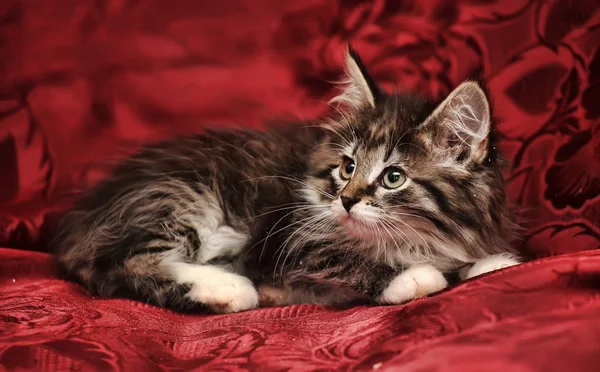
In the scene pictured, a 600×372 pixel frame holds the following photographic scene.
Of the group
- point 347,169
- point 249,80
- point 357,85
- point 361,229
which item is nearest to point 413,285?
point 361,229

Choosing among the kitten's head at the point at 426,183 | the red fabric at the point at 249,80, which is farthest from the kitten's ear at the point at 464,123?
the red fabric at the point at 249,80

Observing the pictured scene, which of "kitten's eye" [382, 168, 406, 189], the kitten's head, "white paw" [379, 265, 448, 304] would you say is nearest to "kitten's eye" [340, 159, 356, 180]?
the kitten's head

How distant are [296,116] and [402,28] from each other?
44cm

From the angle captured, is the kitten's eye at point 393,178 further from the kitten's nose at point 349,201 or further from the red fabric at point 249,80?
the red fabric at point 249,80

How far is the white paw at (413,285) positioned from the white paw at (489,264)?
95 mm

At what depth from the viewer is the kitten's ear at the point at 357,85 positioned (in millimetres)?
1571

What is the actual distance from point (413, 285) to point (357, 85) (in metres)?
0.57

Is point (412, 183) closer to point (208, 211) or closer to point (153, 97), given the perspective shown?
point (208, 211)

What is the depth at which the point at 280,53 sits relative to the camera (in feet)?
6.59

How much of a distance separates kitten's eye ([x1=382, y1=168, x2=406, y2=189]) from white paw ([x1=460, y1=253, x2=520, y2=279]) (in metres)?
0.28

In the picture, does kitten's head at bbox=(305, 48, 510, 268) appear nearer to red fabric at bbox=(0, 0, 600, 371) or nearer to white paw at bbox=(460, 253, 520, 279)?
white paw at bbox=(460, 253, 520, 279)

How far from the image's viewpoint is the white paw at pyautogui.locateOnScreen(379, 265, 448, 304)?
4.50 feet

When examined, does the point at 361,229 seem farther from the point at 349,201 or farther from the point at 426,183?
the point at 426,183

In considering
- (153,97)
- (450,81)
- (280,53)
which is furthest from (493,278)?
(153,97)
